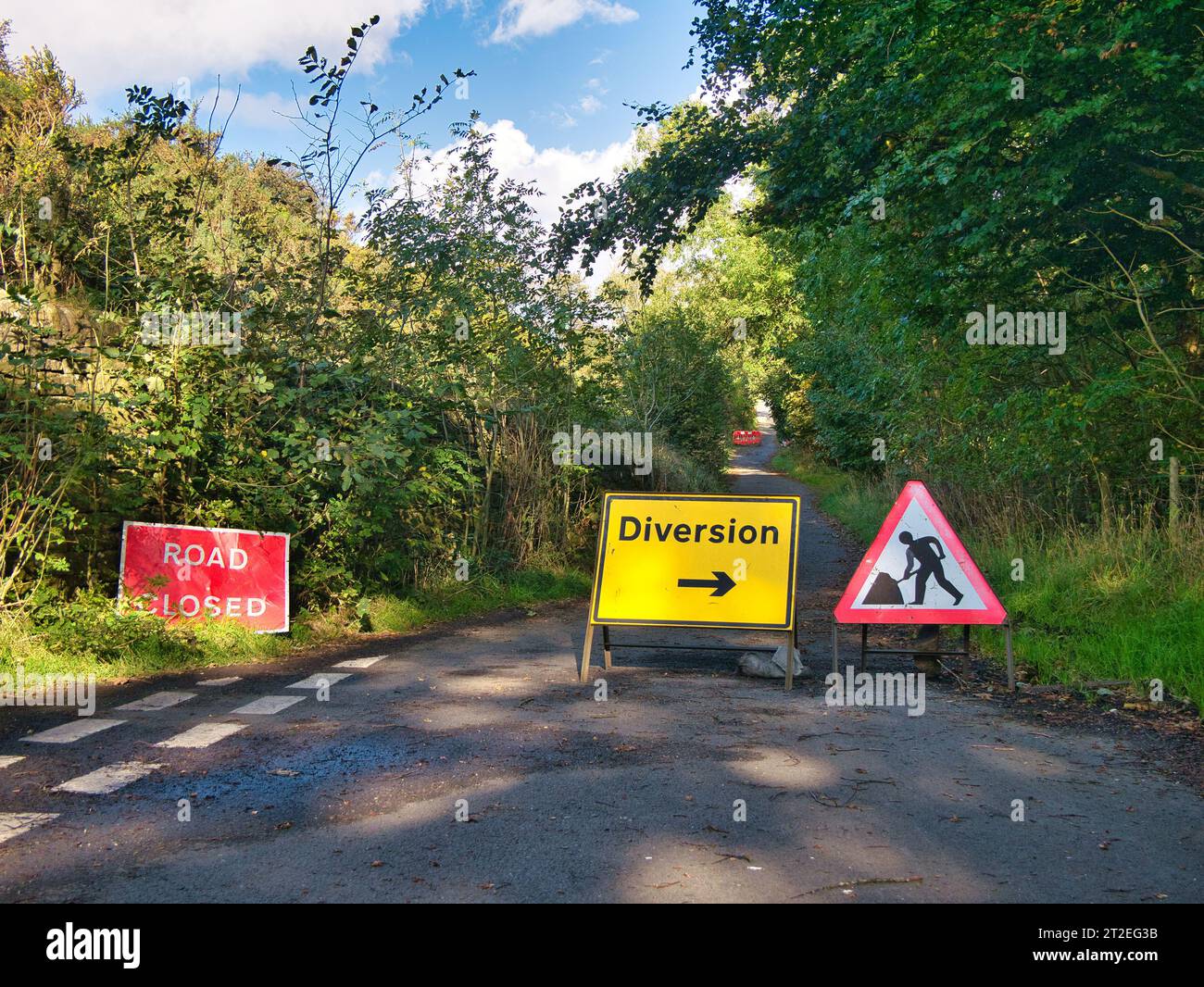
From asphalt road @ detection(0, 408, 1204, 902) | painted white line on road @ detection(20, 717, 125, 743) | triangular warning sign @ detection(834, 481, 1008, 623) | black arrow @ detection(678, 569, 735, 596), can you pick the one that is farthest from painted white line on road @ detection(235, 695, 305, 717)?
triangular warning sign @ detection(834, 481, 1008, 623)

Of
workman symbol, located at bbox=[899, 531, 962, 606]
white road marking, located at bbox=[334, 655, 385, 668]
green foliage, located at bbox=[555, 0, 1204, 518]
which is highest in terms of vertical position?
green foliage, located at bbox=[555, 0, 1204, 518]

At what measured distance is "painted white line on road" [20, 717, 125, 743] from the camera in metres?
6.07

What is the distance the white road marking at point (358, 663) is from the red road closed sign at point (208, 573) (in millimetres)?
1014

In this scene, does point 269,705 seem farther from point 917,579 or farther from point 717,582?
point 917,579

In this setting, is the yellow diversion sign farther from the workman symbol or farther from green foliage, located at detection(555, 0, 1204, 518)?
green foliage, located at detection(555, 0, 1204, 518)

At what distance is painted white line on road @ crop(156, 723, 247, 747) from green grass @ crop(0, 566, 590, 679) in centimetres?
179

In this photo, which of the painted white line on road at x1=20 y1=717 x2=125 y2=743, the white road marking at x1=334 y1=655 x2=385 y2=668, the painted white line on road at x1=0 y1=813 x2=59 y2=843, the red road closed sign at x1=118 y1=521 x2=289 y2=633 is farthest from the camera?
the red road closed sign at x1=118 y1=521 x2=289 y2=633

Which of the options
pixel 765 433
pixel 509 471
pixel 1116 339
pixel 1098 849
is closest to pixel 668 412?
pixel 509 471

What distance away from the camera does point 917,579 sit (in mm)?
8203

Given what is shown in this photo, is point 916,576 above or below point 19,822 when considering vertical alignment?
above

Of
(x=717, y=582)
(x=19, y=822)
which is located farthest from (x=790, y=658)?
(x=19, y=822)

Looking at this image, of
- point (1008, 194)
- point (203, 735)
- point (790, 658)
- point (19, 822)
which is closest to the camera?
point (19, 822)

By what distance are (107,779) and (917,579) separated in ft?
19.0
